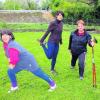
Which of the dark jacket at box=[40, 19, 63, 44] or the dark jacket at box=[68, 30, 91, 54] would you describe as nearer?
the dark jacket at box=[68, 30, 91, 54]

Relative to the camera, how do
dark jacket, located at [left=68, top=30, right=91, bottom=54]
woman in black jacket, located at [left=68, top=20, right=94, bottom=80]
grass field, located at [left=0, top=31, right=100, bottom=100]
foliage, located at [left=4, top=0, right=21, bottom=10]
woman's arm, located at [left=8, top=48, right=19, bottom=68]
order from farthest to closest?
foliage, located at [left=4, top=0, right=21, bottom=10], dark jacket, located at [left=68, top=30, right=91, bottom=54], woman in black jacket, located at [left=68, top=20, right=94, bottom=80], grass field, located at [left=0, top=31, right=100, bottom=100], woman's arm, located at [left=8, top=48, right=19, bottom=68]

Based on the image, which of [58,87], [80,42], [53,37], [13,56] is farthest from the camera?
[53,37]

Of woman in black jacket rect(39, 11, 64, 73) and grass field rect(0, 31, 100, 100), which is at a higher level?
woman in black jacket rect(39, 11, 64, 73)

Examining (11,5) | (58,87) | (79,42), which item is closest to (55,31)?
(79,42)

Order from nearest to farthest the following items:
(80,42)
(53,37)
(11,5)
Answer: (80,42) < (53,37) < (11,5)

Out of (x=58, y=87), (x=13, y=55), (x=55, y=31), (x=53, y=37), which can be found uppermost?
(x=13, y=55)

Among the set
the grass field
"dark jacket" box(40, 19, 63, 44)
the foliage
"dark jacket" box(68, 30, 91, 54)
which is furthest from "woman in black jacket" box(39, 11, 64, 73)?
the foliage

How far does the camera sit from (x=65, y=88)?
10.3 meters

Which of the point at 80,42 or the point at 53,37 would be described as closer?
the point at 80,42

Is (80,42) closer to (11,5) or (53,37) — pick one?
(53,37)

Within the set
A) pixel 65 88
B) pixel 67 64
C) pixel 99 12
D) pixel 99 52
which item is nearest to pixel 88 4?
pixel 99 12

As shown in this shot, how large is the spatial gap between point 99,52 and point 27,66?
9.50 m

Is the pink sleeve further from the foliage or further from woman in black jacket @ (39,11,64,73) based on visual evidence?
the foliage

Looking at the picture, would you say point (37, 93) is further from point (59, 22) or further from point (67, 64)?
point (67, 64)
